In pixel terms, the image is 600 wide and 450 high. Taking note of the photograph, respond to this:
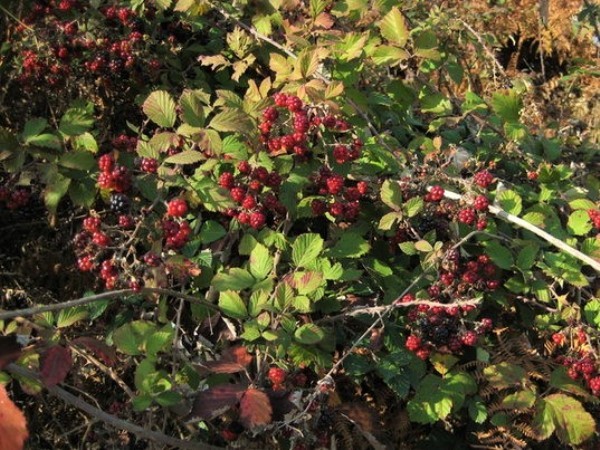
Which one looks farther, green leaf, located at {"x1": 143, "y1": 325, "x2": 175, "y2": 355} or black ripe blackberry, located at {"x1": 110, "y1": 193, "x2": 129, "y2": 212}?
black ripe blackberry, located at {"x1": 110, "y1": 193, "x2": 129, "y2": 212}

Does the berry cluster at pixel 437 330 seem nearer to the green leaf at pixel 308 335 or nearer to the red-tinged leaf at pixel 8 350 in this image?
the green leaf at pixel 308 335

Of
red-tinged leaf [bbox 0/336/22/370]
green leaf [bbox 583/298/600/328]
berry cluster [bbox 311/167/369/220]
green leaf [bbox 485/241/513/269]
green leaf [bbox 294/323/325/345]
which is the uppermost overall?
red-tinged leaf [bbox 0/336/22/370]

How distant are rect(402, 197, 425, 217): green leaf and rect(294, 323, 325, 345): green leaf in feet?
1.60

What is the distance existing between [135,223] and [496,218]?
3.73 ft

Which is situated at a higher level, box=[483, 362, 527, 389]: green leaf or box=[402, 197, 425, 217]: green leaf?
box=[402, 197, 425, 217]: green leaf

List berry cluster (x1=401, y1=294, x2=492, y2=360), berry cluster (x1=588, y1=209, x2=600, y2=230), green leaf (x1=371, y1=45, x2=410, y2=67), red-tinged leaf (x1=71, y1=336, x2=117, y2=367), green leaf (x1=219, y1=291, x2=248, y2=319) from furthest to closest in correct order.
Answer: green leaf (x1=371, y1=45, x2=410, y2=67), berry cluster (x1=588, y1=209, x2=600, y2=230), berry cluster (x1=401, y1=294, x2=492, y2=360), green leaf (x1=219, y1=291, x2=248, y2=319), red-tinged leaf (x1=71, y1=336, x2=117, y2=367)

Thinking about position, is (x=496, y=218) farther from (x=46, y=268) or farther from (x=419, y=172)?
(x=46, y=268)

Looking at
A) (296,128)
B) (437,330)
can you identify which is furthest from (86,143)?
(437,330)

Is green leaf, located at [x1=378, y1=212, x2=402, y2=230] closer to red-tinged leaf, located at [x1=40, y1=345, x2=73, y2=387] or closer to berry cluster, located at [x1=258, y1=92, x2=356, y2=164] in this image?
berry cluster, located at [x1=258, y1=92, x2=356, y2=164]

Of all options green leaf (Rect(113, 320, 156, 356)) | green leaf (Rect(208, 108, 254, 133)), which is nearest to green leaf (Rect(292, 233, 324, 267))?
green leaf (Rect(208, 108, 254, 133))

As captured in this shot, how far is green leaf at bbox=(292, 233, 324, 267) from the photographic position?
6.58 ft

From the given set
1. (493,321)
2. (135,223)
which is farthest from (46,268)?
(493,321)

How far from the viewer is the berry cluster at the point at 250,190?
199 centimetres

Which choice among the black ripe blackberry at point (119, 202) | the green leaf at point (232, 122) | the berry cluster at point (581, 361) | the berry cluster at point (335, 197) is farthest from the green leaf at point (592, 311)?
the black ripe blackberry at point (119, 202)
